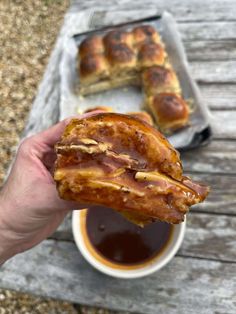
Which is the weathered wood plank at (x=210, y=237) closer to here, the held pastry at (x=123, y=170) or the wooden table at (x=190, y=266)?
the wooden table at (x=190, y=266)

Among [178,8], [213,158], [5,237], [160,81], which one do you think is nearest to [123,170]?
[5,237]

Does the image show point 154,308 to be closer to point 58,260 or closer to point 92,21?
point 58,260

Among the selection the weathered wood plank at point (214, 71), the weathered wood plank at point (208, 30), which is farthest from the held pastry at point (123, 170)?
the weathered wood plank at point (208, 30)

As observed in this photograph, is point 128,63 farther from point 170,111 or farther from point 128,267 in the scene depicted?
point 128,267

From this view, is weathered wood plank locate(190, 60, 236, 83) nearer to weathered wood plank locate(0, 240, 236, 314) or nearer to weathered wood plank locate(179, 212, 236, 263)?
weathered wood plank locate(179, 212, 236, 263)

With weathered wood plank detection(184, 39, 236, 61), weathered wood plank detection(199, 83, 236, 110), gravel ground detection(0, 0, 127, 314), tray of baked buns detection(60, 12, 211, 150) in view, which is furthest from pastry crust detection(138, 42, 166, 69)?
gravel ground detection(0, 0, 127, 314)

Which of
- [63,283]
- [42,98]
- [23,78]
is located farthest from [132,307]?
[23,78]
